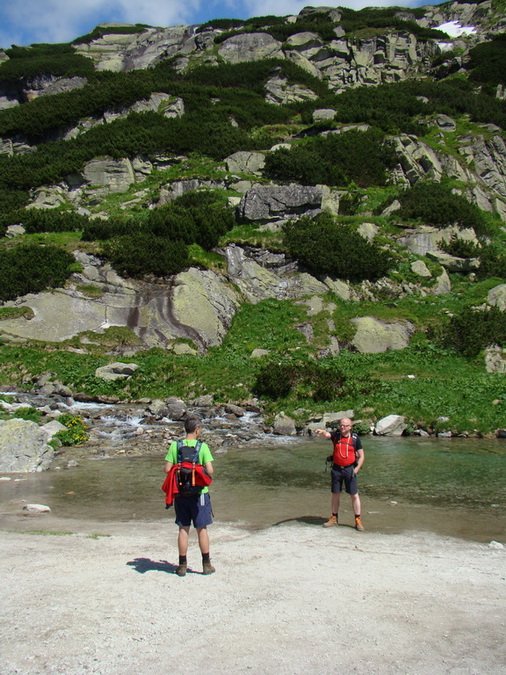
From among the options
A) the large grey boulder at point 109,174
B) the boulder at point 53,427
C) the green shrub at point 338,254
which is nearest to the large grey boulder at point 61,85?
the large grey boulder at point 109,174

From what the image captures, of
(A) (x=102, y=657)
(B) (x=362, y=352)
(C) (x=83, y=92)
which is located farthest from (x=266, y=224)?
(C) (x=83, y=92)

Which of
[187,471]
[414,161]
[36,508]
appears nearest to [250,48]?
[414,161]

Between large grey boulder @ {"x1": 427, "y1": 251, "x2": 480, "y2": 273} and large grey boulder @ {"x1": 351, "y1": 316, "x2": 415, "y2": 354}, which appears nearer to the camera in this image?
large grey boulder @ {"x1": 351, "y1": 316, "x2": 415, "y2": 354}

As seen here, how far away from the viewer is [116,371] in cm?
2020

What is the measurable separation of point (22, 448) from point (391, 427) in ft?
36.3

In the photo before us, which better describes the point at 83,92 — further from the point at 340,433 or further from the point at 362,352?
the point at 340,433

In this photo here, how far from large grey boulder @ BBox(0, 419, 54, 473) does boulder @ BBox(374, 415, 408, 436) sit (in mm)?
10055

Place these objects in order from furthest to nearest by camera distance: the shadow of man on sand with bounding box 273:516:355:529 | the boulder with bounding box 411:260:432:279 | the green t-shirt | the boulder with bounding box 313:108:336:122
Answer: the boulder with bounding box 313:108:336:122
the boulder with bounding box 411:260:432:279
the shadow of man on sand with bounding box 273:516:355:529
the green t-shirt

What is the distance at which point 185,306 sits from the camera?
86.0 feet

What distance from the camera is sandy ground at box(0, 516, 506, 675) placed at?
3652mm

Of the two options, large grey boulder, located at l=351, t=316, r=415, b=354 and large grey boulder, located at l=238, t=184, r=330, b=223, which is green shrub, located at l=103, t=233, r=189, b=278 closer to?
large grey boulder, located at l=238, t=184, r=330, b=223

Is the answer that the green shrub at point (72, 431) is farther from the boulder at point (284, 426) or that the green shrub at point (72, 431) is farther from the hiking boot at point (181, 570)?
the hiking boot at point (181, 570)

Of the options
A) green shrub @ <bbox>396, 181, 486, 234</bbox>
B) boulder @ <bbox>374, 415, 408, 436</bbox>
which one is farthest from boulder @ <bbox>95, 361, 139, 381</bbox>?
green shrub @ <bbox>396, 181, 486, 234</bbox>

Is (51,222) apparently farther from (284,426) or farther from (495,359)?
(495,359)
